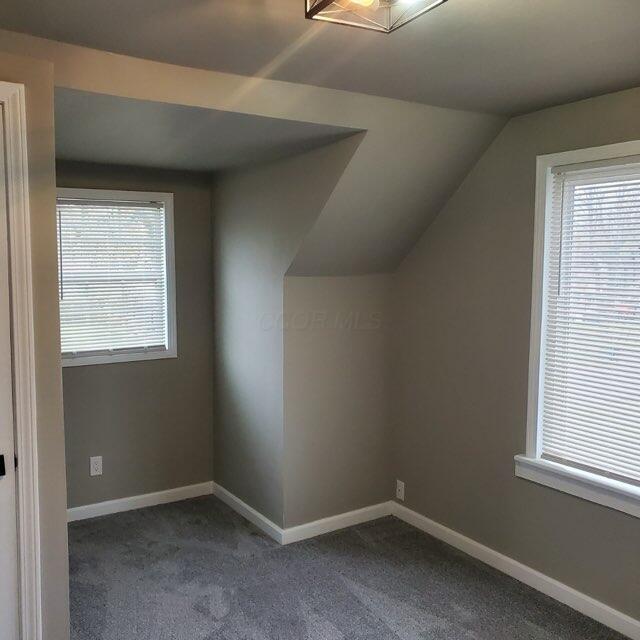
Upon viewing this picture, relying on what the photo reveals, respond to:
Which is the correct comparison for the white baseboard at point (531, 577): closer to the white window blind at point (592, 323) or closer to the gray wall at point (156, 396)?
the white window blind at point (592, 323)

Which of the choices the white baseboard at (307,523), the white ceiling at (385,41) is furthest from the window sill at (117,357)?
Result: the white ceiling at (385,41)

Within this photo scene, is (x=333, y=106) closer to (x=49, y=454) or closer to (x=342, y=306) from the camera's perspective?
(x=342, y=306)

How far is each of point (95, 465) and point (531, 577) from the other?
99.4 inches

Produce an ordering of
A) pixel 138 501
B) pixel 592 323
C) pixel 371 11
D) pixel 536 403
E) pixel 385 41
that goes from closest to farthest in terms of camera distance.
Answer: pixel 371 11 → pixel 385 41 → pixel 592 323 → pixel 536 403 → pixel 138 501

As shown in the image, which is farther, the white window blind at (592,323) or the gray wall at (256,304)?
the gray wall at (256,304)

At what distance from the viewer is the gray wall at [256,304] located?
316 cm

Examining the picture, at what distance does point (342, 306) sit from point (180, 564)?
162 cm

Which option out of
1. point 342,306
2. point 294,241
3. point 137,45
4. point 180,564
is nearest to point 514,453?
point 342,306

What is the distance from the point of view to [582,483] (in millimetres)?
2707

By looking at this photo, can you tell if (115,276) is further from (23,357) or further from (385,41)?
(385,41)

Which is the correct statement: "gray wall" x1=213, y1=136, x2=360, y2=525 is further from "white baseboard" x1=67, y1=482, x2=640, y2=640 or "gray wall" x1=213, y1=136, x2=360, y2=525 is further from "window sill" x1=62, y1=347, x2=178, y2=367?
"window sill" x1=62, y1=347, x2=178, y2=367

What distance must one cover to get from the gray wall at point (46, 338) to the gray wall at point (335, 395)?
149 centimetres

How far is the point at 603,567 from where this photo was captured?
2676 millimetres


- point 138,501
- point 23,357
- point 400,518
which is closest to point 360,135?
point 23,357
